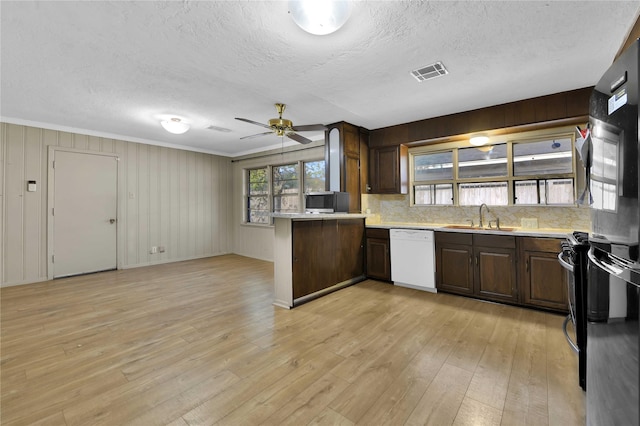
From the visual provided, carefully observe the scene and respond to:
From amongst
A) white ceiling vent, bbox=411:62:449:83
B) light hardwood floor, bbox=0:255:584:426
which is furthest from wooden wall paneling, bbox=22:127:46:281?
white ceiling vent, bbox=411:62:449:83

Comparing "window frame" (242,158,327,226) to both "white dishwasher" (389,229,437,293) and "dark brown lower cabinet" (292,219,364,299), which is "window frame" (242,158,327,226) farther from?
"white dishwasher" (389,229,437,293)

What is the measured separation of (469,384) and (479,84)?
9.73 feet

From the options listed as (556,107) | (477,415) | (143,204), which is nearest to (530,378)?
(477,415)

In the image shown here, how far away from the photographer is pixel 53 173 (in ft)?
15.6

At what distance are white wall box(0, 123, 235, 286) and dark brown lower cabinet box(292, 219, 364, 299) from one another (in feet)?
13.7

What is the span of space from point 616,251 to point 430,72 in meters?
2.44

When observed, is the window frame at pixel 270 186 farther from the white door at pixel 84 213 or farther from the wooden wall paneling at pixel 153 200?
the white door at pixel 84 213

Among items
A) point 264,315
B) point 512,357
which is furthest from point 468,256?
point 264,315

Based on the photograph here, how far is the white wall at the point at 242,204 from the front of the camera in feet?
18.9

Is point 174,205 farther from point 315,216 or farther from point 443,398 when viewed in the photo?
point 443,398

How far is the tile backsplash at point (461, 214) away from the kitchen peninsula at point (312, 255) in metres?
0.85

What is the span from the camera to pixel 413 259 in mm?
3996

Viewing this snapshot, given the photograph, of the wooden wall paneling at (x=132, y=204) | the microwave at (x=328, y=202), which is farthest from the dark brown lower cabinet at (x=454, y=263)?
the wooden wall paneling at (x=132, y=204)

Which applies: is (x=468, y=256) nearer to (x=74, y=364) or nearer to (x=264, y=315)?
(x=264, y=315)
